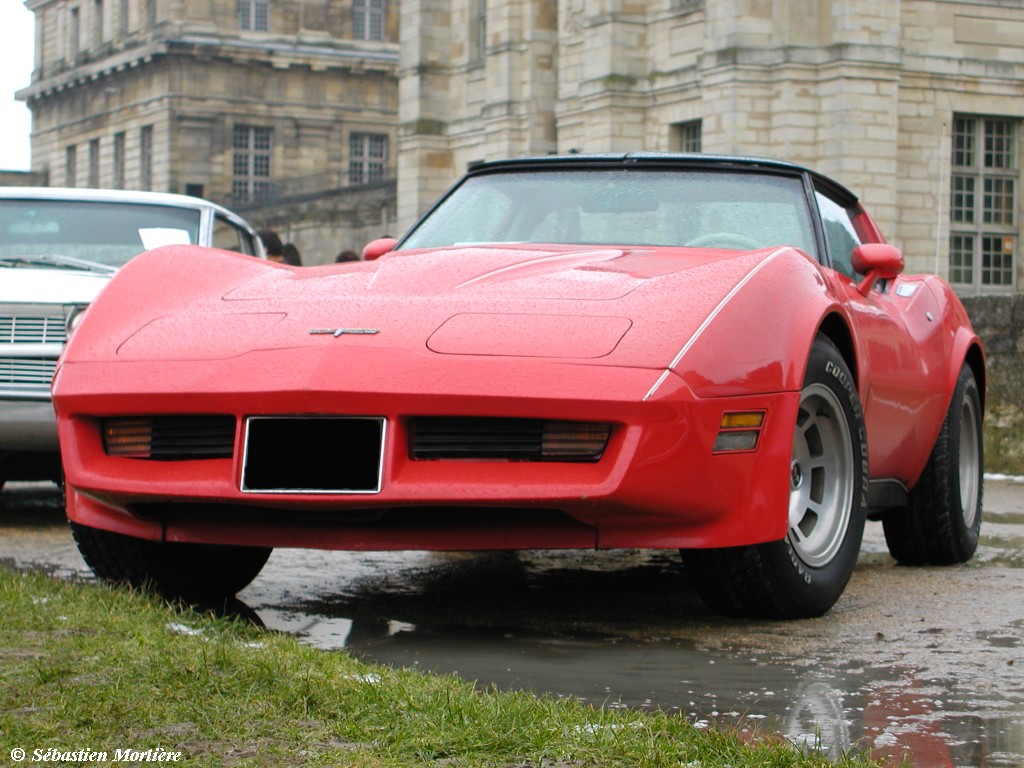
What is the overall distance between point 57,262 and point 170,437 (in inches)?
168

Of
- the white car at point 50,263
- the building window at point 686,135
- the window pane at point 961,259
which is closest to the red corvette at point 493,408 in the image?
the white car at point 50,263

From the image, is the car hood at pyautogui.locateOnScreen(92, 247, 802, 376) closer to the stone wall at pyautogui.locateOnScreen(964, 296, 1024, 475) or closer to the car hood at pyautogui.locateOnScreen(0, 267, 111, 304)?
the car hood at pyautogui.locateOnScreen(0, 267, 111, 304)

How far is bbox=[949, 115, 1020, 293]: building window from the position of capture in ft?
109

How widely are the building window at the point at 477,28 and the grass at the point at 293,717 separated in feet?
135

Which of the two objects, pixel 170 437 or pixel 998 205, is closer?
pixel 170 437

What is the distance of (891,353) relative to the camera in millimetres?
5926

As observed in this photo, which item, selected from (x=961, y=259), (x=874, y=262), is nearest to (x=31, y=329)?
(x=874, y=262)

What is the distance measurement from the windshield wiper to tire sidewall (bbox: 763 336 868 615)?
453 centimetres

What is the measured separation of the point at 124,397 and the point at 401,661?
1.10 metres

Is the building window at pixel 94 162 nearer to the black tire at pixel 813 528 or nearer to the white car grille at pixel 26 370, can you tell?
the white car grille at pixel 26 370

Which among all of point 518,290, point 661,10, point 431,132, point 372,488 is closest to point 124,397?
point 372,488

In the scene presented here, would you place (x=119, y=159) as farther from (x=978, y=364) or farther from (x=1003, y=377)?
(x=978, y=364)

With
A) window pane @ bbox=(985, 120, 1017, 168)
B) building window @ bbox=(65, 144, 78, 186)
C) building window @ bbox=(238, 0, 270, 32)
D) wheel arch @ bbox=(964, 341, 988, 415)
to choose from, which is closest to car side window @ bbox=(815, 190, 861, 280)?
wheel arch @ bbox=(964, 341, 988, 415)

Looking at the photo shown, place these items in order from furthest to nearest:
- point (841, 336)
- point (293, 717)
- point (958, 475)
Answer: point (958, 475), point (841, 336), point (293, 717)
